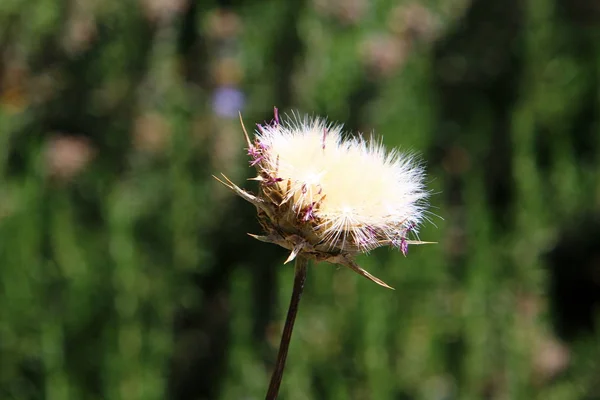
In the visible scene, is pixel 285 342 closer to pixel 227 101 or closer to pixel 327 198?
pixel 327 198

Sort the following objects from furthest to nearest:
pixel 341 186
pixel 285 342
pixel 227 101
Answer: pixel 227 101, pixel 341 186, pixel 285 342

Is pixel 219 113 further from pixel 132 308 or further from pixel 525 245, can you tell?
pixel 525 245

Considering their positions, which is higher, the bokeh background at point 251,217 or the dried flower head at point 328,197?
the bokeh background at point 251,217

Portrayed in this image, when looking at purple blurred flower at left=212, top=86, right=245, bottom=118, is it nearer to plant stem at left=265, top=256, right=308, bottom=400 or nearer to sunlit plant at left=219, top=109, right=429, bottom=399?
sunlit plant at left=219, top=109, right=429, bottom=399

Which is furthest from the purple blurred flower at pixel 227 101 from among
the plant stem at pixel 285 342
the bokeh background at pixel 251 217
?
the plant stem at pixel 285 342

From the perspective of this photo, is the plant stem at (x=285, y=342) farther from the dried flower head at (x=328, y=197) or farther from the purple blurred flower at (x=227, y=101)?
the purple blurred flower at (x=227, y=101)

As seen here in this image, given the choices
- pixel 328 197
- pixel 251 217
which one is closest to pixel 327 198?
pixel 328 197

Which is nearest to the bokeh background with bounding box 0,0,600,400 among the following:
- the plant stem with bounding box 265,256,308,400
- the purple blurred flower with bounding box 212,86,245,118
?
the purple blurred flower with bounding box 212,86,245,118

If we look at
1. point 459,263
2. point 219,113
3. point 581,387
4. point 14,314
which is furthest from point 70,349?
point 581,387

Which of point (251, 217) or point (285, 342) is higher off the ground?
point (251, 217)
